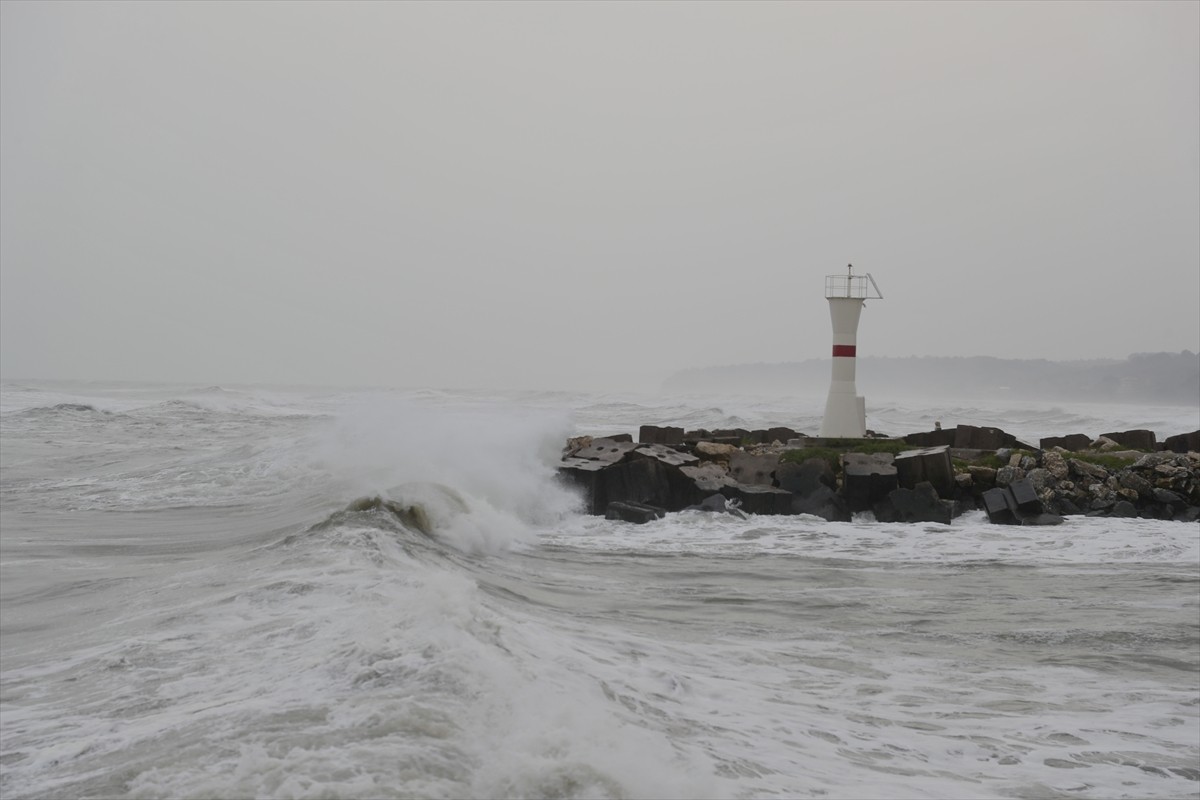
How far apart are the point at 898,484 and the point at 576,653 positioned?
6986 mm

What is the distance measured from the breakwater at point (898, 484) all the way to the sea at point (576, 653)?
385mm

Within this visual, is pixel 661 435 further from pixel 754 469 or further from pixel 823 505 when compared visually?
pixel 823 505

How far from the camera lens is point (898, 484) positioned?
1091cm

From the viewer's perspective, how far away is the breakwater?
10.6 metres

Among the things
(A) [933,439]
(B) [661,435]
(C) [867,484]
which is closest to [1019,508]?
(C) [867,484]

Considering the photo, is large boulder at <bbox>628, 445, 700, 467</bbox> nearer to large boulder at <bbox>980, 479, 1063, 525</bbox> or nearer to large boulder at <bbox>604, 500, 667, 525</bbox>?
large boulder at <bbox>604, 500, 667, 525</bbox>

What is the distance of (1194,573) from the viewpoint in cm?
766

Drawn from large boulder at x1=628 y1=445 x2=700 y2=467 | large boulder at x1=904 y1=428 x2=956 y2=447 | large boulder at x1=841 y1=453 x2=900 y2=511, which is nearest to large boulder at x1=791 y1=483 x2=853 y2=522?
large boulder at x1=841 y1=453 x2=900 y2=511

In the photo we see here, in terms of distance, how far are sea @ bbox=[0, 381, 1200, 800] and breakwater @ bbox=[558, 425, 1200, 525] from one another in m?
0.39

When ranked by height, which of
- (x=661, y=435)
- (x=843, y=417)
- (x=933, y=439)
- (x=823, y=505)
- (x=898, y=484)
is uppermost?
(x=843, y=417)

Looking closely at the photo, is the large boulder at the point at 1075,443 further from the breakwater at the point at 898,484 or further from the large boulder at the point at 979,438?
the breakwater at the point at 898,484

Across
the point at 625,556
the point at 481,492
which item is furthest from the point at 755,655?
the point at 481,492

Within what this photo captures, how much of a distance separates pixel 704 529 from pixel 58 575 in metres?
5.61

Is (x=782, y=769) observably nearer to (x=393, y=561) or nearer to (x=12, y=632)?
(x=393, y=561)
